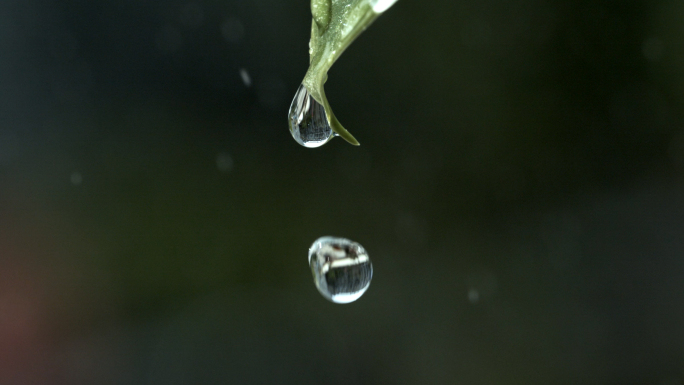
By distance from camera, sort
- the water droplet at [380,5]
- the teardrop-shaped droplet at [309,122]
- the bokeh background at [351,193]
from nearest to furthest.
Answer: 1. the water droplet at [380,5]
2. the teardrop-shaped droplet at [309,122]
3. the bokeh background at [351,193]

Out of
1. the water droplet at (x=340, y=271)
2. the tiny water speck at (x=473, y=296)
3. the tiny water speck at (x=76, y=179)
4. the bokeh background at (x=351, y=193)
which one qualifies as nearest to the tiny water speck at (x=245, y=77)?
the bokeh background at (x=351, y=193)

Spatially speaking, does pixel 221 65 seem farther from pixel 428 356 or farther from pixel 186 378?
pixel 428 356

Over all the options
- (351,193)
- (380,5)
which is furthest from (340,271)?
(351,193)

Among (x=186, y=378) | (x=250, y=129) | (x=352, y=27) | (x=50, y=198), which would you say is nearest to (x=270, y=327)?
Result: (x=186, y=378)

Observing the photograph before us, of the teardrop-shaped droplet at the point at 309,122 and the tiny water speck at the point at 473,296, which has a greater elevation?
the teardrop-shaped droplet at the point at 309,122

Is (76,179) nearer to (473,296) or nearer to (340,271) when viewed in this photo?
(473,296)

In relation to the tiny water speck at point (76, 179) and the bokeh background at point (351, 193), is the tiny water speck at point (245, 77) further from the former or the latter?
the tiny water speck at point (76, 179)
